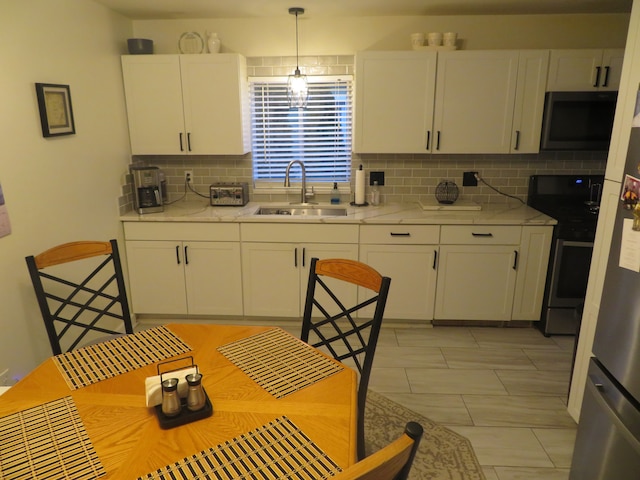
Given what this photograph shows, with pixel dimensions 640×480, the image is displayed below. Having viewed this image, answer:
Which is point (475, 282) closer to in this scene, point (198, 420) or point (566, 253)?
point (566, 253)

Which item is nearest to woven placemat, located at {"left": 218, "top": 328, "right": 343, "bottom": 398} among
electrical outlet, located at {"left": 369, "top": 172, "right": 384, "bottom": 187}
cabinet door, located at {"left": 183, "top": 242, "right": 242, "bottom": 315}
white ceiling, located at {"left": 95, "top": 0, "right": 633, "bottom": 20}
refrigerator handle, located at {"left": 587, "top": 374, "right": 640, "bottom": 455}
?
refrigerator handle, located at {"left": 587, "top": 374, "right": 640, "bottom": 455}

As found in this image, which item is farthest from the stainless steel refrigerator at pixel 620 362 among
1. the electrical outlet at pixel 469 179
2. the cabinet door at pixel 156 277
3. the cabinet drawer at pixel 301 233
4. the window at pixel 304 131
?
the cabinet door at pixel 156 277

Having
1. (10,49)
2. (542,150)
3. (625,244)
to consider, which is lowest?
(625,244)

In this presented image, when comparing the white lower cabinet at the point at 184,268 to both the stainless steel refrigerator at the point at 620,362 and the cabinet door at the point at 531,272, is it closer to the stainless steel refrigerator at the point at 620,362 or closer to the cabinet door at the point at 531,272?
the cabinet door at the point at 531,272

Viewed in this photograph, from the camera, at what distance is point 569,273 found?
3.26 m

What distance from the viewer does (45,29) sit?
8.26 ft

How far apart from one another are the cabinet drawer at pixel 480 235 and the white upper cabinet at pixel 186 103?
169 cm

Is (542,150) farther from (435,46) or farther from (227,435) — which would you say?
(227,435)

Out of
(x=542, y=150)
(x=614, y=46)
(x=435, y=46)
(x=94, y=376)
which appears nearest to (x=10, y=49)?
(x=94, y=376)

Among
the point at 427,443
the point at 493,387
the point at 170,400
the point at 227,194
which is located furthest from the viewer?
the point at 227,194

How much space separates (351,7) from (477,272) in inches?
83.2

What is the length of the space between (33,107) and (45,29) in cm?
47

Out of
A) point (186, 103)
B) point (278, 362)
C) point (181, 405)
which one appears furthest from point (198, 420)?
point (186, 103)

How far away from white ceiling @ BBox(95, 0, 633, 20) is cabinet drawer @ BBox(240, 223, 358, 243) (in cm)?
153
